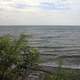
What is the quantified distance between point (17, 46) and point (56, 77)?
1724 millimetres

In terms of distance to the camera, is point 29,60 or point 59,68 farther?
point 29,60

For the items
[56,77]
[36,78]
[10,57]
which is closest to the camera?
[56,77]

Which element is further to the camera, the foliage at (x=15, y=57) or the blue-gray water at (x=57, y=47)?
the blue-gray water at (x=57, y=47)

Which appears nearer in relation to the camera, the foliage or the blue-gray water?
the foliage

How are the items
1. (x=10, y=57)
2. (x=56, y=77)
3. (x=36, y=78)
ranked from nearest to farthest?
(x=56, y=77), (x=10, y=57), (x=36, y=78)

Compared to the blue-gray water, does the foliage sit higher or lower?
higher

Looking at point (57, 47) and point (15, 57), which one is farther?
point (57, 47)

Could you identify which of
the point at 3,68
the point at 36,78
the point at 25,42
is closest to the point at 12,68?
the point at 3,68

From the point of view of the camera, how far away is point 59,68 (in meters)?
6.52

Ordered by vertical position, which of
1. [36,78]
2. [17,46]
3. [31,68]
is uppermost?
[17,46]

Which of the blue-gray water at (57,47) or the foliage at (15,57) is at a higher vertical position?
the foliage at (15,57)

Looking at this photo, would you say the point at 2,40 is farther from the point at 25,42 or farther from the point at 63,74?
the point at 63,74

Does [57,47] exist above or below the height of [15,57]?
below

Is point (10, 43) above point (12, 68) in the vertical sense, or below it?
above
